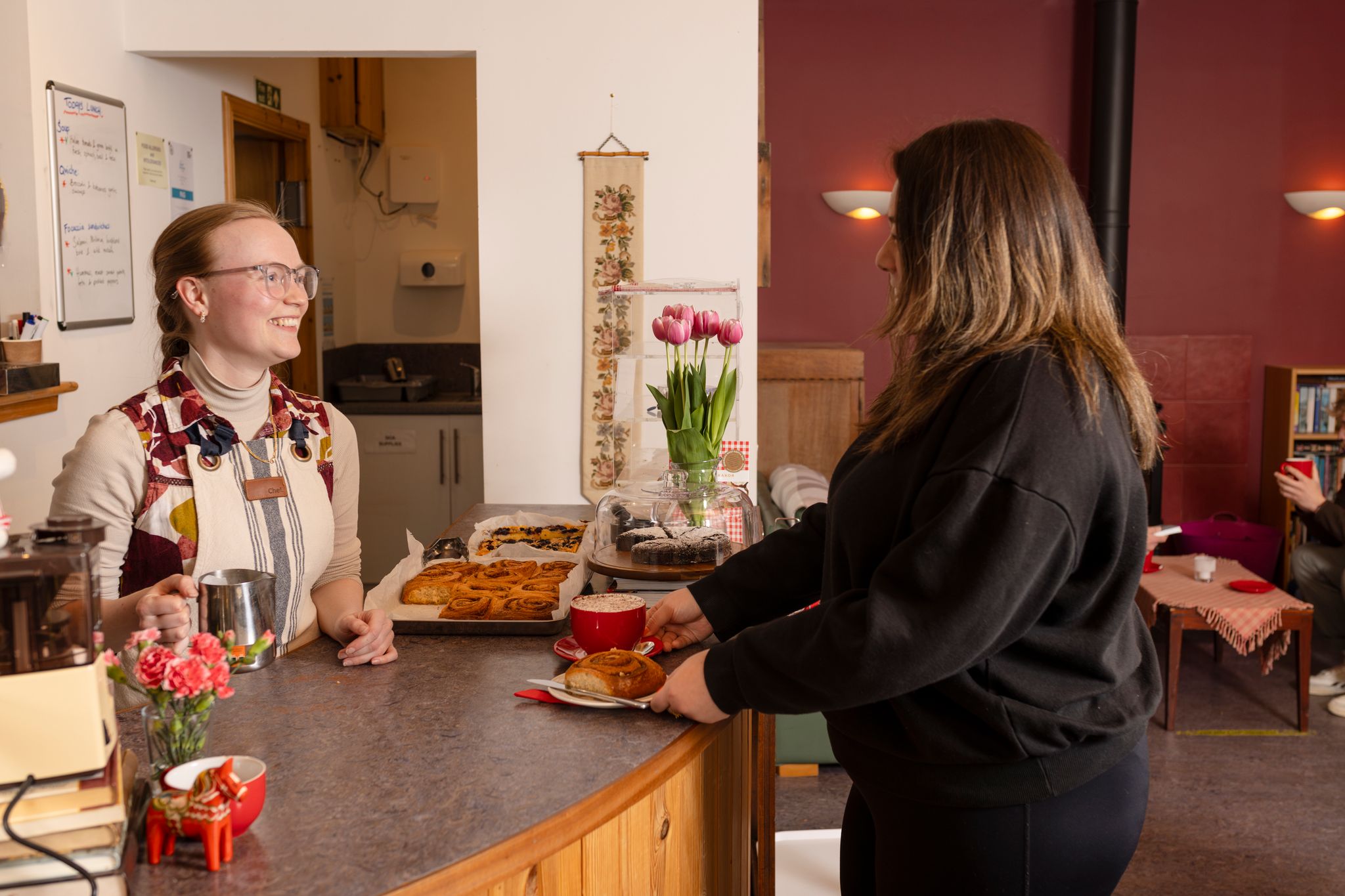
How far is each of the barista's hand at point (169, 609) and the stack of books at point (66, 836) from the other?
0.39m

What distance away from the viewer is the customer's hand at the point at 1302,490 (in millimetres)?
4613

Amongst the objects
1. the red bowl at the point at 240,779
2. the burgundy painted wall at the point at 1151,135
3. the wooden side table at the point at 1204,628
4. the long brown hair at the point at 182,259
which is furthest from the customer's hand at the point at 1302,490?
the red bowl at the point at 240,779

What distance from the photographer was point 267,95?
491 cm

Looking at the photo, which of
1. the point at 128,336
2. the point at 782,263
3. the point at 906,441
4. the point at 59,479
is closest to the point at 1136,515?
the point at 906,441

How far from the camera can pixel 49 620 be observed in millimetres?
1004

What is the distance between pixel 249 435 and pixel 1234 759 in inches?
132

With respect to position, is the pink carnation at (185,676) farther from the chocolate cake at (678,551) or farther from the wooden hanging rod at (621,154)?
the wooden hanging rod at (621,154)

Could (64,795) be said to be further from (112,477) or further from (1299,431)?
(1299,431)

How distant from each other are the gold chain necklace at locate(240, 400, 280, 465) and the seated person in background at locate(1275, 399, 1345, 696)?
4066 mm

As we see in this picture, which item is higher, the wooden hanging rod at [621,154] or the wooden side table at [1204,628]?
the wooden hanging rod at [621,154]

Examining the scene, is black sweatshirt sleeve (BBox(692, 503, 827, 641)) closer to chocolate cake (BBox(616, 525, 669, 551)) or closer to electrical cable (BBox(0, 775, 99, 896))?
chocolate cake (BBox(616, 525, 669, 551))

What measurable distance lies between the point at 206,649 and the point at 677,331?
4.01 feet

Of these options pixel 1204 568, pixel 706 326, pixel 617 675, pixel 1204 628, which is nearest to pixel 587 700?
pixel 617 675

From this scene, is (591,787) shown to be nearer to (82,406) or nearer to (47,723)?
(47,723)
